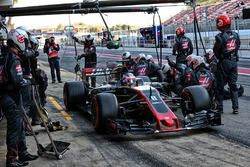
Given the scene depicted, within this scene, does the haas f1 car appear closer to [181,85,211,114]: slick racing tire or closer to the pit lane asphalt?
[181,85,211,114]: slick racing tire

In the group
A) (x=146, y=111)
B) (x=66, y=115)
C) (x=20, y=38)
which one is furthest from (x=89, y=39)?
(x=20, y=38)

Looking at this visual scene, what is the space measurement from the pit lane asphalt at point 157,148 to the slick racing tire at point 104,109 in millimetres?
208

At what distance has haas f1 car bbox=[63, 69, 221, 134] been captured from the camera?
688 centimetres

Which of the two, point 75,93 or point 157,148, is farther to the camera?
point 75,93

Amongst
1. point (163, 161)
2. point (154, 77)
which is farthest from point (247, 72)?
point (163, 161)

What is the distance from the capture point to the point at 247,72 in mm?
16172

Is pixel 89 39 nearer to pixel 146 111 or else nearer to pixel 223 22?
pixel 223 22

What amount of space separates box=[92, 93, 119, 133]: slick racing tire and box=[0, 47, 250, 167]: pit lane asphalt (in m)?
0.21

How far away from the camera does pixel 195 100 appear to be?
24.6 feet

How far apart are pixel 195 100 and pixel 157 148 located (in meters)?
1.57

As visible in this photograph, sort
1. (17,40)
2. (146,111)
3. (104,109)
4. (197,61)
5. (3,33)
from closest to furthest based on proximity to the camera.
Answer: (17,40)
(104,109)
(146,111)
(197,61)
(3,33)

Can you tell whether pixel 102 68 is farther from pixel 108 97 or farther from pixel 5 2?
pixel 108 97

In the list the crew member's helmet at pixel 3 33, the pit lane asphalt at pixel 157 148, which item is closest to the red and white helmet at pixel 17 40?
the pit lane asphalt at pixel 157 148

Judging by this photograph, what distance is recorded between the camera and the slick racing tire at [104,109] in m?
7.21
